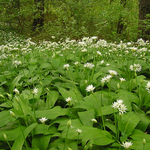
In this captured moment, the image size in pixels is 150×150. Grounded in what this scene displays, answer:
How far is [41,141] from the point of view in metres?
1.19

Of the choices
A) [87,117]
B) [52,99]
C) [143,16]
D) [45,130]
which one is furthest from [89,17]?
[45,130]

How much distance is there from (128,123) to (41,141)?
0.70 metres

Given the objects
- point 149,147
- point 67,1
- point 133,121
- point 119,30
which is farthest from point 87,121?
point 119,30

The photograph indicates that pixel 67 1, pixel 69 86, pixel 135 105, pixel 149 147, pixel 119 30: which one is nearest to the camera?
pixel 149 147

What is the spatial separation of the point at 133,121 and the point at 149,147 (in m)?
0.28

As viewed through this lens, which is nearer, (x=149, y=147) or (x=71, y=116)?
(x=149, y=147)

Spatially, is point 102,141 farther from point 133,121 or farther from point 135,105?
point 135,105

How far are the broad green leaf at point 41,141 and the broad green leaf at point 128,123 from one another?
0.57 m

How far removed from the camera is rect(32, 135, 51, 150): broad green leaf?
1158 mm

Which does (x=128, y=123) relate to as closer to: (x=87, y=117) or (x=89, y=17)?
(x=87, y=117)

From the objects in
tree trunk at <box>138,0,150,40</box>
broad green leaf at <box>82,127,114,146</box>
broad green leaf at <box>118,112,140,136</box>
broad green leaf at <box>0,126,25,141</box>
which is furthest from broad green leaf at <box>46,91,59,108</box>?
tree trunk at <box>138,0,150,40</box>

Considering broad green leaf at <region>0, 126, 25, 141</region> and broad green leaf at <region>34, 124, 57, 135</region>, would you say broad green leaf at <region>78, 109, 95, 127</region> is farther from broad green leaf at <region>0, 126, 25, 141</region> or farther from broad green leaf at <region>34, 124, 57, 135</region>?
broad green leaf at <region>0, 126, 25, 141</region>

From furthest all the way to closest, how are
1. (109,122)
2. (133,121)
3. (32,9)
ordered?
(32,9) < (109,122) < (133,121)

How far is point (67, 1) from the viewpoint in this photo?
27.5ft
